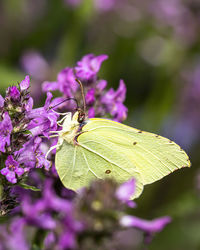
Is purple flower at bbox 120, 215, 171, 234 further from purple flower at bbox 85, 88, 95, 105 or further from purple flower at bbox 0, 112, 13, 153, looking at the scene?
purple flower at bbox 85, 88, 95, 105

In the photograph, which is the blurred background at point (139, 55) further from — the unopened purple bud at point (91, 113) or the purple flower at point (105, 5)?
the unopened purple bud at point (91, 113)

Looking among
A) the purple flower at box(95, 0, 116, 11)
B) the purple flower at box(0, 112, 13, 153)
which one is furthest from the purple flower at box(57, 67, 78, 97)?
the purple flower at box(95, 0, 116, 11)

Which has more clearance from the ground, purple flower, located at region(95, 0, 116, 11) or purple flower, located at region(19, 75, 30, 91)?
purple flower, located at region(95, 0, 116, 11)

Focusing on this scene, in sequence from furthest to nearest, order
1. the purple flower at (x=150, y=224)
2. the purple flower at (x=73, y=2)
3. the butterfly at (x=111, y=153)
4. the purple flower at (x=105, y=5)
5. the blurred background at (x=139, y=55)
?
1. the purple flower at (x=105, y=5)
2. the purple flower at (x=73, y=2)
3. the blurred background at (x=139, y=55)
4. the butterfly at (x=111, y=153)
5. the purple flower at (x=150, y=224)

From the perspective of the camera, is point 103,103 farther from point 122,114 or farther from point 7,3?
point 7,3

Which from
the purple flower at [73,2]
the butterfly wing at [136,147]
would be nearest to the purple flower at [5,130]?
the butterfly wing at [136,147]

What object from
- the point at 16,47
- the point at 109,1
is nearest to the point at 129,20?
the point at 109,1
